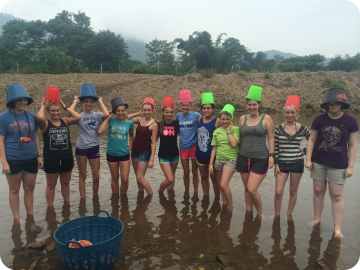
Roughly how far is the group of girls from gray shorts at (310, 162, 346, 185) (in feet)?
0.04

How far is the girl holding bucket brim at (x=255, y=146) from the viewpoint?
431 cm

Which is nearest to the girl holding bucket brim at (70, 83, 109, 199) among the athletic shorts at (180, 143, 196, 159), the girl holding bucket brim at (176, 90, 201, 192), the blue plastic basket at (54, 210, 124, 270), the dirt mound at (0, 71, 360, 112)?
the girl holding bucket brim at (176, 90, 201, 192)

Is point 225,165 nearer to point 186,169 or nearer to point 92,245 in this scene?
point 186,169

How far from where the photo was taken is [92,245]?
273 centimetres

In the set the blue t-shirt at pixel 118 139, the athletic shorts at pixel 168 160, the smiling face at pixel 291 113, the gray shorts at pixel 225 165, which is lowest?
the athletic shorts at pixel 168 160

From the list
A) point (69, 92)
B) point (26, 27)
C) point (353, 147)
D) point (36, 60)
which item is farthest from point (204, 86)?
point (26, 27)

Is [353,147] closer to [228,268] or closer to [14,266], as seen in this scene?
[228,268]

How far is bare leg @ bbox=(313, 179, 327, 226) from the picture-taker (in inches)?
162

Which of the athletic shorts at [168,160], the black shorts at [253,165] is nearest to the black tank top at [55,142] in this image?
the athletic shorts at [168,160]

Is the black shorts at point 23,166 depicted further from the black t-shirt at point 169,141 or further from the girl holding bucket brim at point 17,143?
the black t-shirt at point 169,141

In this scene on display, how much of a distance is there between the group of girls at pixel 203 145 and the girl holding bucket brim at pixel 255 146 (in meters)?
0.02

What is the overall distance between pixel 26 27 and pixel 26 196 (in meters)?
49.5

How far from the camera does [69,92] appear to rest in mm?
25047

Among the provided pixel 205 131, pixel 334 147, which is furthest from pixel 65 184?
pixel 334 147
